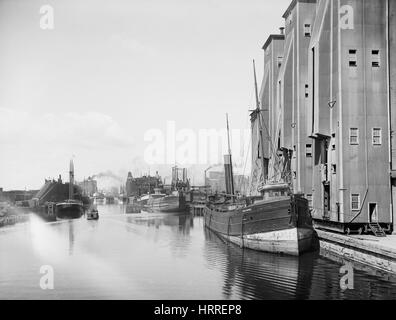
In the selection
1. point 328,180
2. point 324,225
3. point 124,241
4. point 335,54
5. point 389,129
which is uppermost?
point 335,54

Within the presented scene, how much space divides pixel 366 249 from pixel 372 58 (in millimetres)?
18824

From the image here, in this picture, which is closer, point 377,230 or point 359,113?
point 377,230

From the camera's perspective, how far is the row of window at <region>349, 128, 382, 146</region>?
129 ft

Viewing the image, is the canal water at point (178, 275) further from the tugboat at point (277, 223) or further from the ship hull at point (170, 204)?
the ship hull at point (170, 204)

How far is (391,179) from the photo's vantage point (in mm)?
39094

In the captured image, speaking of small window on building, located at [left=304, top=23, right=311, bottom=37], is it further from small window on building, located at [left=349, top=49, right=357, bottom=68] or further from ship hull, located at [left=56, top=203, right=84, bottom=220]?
ship hull, located at [left=56, top=203, right=84, bottom=220]

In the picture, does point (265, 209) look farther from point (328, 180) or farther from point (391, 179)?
point (391, 179)

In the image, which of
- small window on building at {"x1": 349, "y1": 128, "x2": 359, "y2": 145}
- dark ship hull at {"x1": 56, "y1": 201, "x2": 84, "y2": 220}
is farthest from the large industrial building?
dark ship hull at {"x1": 56, "y1": 201, "x2": 84, "y2": 220}

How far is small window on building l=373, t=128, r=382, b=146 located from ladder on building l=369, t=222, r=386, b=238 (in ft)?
24.0

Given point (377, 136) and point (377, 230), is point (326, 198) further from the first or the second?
point (377, 136)

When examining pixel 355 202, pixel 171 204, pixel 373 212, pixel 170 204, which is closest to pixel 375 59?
pixel 355 202

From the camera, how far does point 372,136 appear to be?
39.5 m
